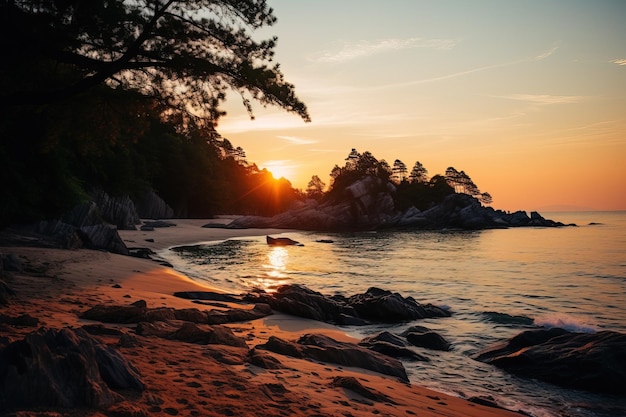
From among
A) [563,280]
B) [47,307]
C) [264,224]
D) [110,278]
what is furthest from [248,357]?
[264,224]

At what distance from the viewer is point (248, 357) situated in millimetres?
6691

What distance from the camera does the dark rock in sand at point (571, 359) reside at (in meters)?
8.67

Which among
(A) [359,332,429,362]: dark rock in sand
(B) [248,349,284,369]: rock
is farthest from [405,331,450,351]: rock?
(B) [248,349,284,369]: rock

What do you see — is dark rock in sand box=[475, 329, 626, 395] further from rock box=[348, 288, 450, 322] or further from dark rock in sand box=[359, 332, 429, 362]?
rock box=[348, 288, 450, 322]

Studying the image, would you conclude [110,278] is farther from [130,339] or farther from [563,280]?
[563,280]

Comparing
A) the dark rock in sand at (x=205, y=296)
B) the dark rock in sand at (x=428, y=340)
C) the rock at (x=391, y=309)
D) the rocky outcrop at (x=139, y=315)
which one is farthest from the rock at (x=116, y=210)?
the dark rock in sand at (x=428, y=340)

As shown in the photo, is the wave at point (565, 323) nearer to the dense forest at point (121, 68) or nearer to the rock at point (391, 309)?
the rock at point (391, 309)

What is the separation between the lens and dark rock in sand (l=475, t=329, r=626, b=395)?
8672 mm

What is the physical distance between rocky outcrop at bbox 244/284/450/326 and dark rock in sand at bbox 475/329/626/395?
4398 mm

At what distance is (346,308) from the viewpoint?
51.0 ft

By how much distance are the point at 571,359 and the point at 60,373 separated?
31.9 feet

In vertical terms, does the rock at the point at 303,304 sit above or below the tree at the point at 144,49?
below

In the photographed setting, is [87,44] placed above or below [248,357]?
above

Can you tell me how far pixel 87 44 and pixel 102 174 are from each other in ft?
122
